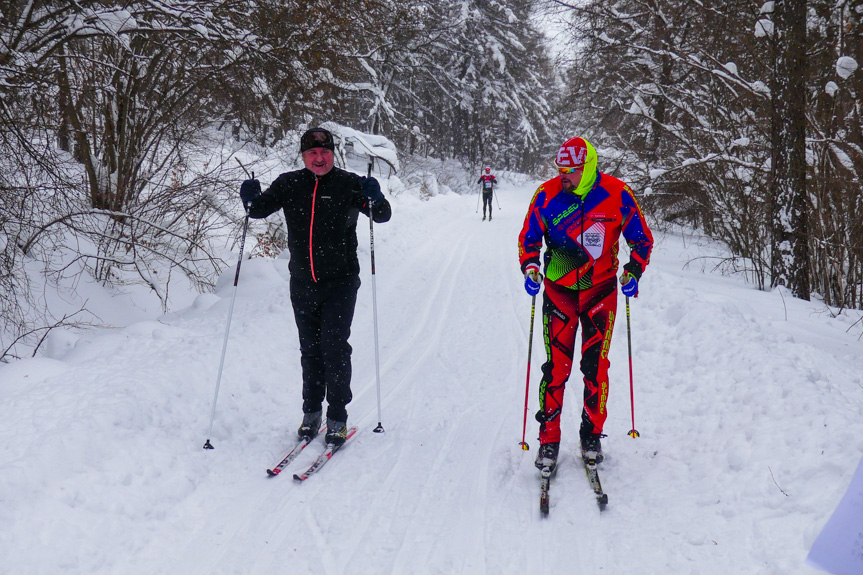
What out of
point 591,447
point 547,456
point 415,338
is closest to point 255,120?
point 415,338

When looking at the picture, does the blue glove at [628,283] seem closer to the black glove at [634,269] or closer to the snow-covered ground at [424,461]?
the black glove at [634,269]

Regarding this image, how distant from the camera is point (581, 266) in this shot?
3447mm

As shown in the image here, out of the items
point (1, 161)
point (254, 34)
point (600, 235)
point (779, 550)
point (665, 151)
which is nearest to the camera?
point (779, 550)

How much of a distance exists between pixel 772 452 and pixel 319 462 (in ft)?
9.50

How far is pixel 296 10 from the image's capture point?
5969mm

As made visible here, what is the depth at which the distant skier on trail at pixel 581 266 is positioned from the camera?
11.2 feet

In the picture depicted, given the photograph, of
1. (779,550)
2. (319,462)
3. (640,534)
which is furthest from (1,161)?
(779,550)

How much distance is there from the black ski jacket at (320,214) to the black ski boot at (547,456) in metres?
1.85

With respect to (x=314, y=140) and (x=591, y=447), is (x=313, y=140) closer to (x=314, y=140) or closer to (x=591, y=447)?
(x=314, y=140)

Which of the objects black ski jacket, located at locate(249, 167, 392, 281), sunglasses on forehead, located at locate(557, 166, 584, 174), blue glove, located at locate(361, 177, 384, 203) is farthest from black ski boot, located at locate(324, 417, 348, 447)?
sunglasses on forehead, located at locate(557, 166, 584, 174)

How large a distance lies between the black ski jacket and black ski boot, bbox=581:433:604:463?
6.70ft

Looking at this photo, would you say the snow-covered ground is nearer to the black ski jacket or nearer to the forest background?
the black ski jacket

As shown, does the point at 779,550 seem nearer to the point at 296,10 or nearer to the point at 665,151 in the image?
the point at 296,10

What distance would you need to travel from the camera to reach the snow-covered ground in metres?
2.73
